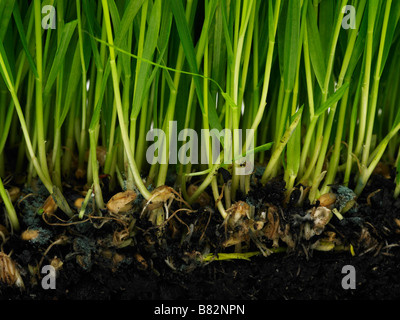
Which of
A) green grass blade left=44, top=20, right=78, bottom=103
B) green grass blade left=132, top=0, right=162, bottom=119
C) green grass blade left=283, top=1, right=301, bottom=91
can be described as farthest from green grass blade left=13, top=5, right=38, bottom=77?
green grass blade left=283, top=1, right=301, bottom=91

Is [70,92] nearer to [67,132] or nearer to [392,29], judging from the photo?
[67,132]

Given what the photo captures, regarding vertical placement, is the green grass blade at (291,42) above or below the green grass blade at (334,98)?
above

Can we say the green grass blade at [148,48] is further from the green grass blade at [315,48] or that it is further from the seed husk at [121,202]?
the green grass blade at [315,48]

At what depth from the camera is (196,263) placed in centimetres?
82

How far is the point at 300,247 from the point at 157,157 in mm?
250

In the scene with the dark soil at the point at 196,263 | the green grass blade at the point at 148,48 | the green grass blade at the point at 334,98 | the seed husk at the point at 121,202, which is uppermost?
the green grass blade at the point at 148,48

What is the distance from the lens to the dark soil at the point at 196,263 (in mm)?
817

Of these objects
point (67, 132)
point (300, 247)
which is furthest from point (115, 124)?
point (300, 247)

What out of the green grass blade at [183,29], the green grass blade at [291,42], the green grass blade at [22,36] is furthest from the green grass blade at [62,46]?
the green grass blade at [291,42]

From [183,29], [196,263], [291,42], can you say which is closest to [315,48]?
[291,42]

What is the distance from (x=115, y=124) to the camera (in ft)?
3.02

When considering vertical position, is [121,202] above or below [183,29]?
below

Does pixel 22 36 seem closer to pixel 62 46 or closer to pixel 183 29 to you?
pixel 62 46
